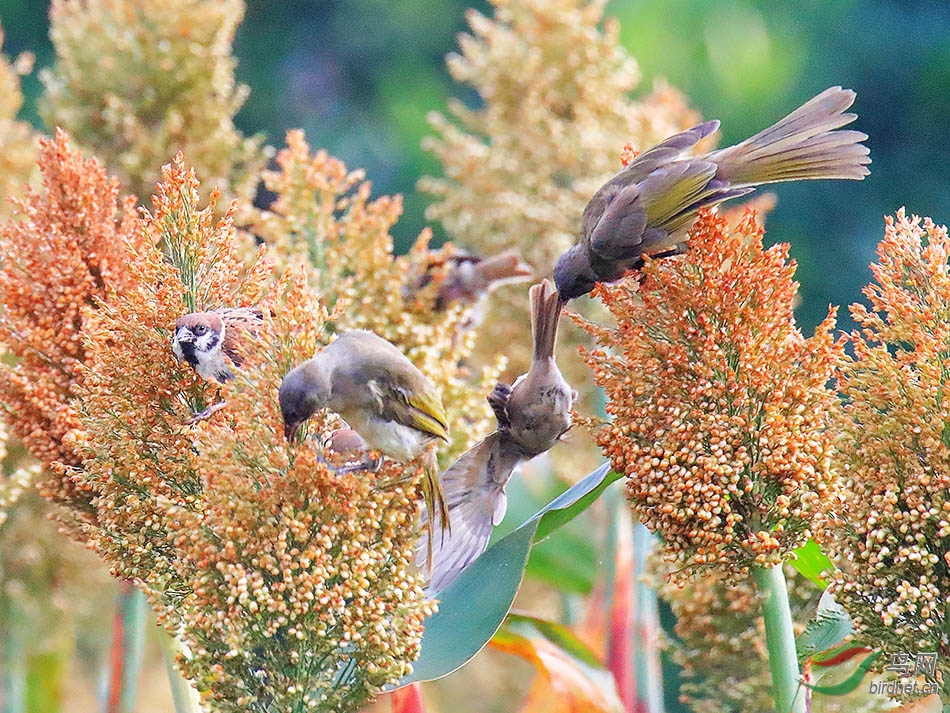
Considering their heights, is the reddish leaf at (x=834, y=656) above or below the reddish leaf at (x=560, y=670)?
below

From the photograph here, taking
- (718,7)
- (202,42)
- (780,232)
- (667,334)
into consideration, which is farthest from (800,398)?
(718,7)

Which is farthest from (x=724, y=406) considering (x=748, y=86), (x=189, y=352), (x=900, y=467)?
(x=748, y=86)

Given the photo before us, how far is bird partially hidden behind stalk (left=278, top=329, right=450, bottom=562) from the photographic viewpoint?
0.65 metres

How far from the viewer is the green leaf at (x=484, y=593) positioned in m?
0.73

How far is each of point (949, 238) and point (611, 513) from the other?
2.09ft

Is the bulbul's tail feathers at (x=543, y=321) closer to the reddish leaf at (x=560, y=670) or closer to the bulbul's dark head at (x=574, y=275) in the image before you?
the bulbul's dark head at (x=574, y=275)

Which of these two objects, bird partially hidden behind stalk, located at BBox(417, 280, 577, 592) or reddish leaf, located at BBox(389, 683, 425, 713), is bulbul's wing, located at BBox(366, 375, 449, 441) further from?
reddish leaf, located at BBox(389, 683, 425, 713)

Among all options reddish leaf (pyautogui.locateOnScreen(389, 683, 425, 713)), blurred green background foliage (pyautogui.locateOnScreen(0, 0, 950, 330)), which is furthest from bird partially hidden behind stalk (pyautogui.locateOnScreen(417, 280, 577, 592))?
blurred green background foliage (pyautogui.locateOnScreen(0, 0, 950, 330))

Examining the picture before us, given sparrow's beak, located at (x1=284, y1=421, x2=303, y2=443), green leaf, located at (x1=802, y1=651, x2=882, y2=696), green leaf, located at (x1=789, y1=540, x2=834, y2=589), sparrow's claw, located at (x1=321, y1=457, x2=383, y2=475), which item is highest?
sparrow's beak, located at (x1=284, y1=421, x2=303, y2=443)

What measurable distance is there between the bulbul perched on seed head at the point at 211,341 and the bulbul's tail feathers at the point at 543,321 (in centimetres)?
19

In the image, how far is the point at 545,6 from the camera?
4.65 feet

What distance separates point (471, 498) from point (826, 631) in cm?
24

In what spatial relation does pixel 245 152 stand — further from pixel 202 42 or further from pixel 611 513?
pixel 611 513

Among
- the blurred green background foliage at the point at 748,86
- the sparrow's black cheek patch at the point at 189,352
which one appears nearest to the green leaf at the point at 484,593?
the sparrow's black cheek patch at the point at 189,352
